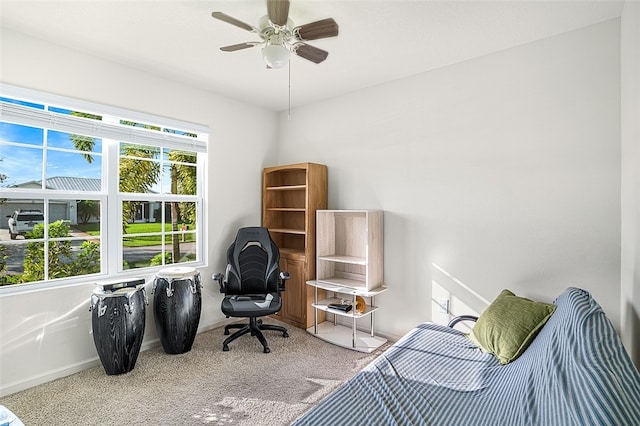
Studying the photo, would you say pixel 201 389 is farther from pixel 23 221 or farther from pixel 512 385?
pixel 512 385

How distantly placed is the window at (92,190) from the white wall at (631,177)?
3.65 metres

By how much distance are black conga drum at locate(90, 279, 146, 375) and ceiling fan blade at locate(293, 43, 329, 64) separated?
241 centimetres

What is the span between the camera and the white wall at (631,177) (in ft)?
5.76

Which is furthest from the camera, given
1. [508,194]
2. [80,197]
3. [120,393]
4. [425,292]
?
[425,292]

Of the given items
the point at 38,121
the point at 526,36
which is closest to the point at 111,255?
the point at 38,121

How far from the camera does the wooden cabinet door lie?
12.7ft

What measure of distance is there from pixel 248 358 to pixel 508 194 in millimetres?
2759

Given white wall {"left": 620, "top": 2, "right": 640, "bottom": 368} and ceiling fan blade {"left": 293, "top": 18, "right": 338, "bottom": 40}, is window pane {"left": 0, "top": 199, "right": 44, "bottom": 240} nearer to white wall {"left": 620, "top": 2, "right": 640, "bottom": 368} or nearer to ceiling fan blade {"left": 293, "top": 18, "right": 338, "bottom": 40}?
ceiling fan blade {"left": 293, "top": 18, "right": 338, "bottom": 40}

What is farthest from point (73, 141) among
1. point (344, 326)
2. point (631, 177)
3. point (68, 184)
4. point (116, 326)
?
point (631, 177)

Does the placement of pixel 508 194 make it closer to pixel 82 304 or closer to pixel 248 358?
pixel 248 358

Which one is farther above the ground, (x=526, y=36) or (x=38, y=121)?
(x=526, y=36)

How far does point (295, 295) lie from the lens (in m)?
3.96

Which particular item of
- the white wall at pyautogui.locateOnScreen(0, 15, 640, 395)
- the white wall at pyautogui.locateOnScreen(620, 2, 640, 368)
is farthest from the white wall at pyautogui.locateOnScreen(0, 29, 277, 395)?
the white wall at pyautogui.locateOnScreen(620, 2, 640, 368)

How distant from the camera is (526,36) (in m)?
2.58
